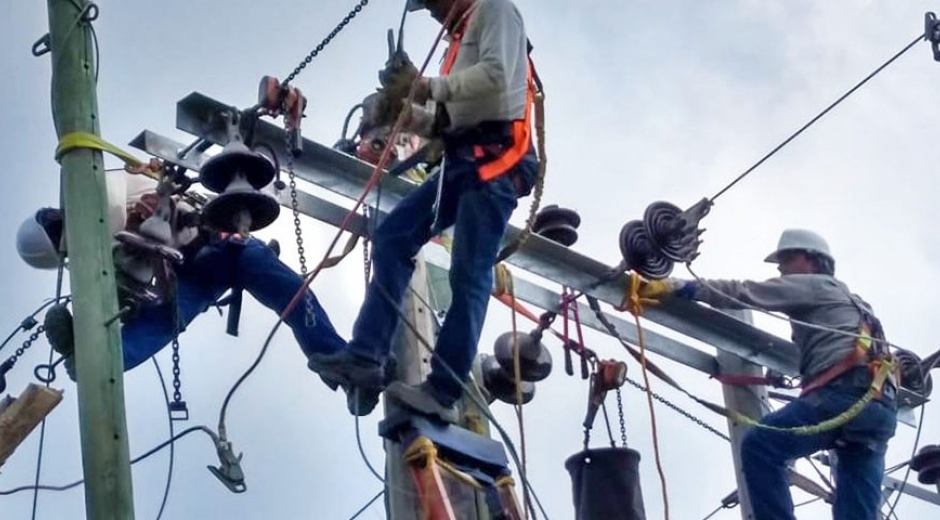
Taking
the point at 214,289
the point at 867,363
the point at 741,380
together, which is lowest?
the point at 214,289

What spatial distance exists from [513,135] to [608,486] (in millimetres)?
1748

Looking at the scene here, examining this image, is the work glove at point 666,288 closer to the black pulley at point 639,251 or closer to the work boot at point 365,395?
the black pulley at point 639,251

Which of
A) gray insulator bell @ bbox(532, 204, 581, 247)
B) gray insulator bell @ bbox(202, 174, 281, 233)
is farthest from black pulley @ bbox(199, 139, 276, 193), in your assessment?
gray insulator bell @ bbox(532, 204, 581, 247)

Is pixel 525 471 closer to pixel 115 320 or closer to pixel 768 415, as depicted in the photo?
pixel 115 320

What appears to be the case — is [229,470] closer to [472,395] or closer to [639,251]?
[472,395]

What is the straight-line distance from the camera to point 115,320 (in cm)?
554

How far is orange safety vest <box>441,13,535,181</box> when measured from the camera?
6746 millimetres

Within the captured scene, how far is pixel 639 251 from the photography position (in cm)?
846

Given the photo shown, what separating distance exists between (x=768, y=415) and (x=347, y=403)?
9.20 ft

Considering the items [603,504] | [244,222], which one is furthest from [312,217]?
[603,504]

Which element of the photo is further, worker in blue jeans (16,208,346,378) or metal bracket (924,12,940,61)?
metal bracket (924,12,940,61)

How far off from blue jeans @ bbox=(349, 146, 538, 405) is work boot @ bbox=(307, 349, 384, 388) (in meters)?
0.03

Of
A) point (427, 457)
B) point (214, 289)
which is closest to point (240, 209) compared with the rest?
point (214, 289)

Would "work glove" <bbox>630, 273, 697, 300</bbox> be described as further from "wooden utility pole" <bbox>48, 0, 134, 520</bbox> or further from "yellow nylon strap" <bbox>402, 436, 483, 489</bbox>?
"wooden utility pole" <bbox>48, 0, 134, 520</bbox>
